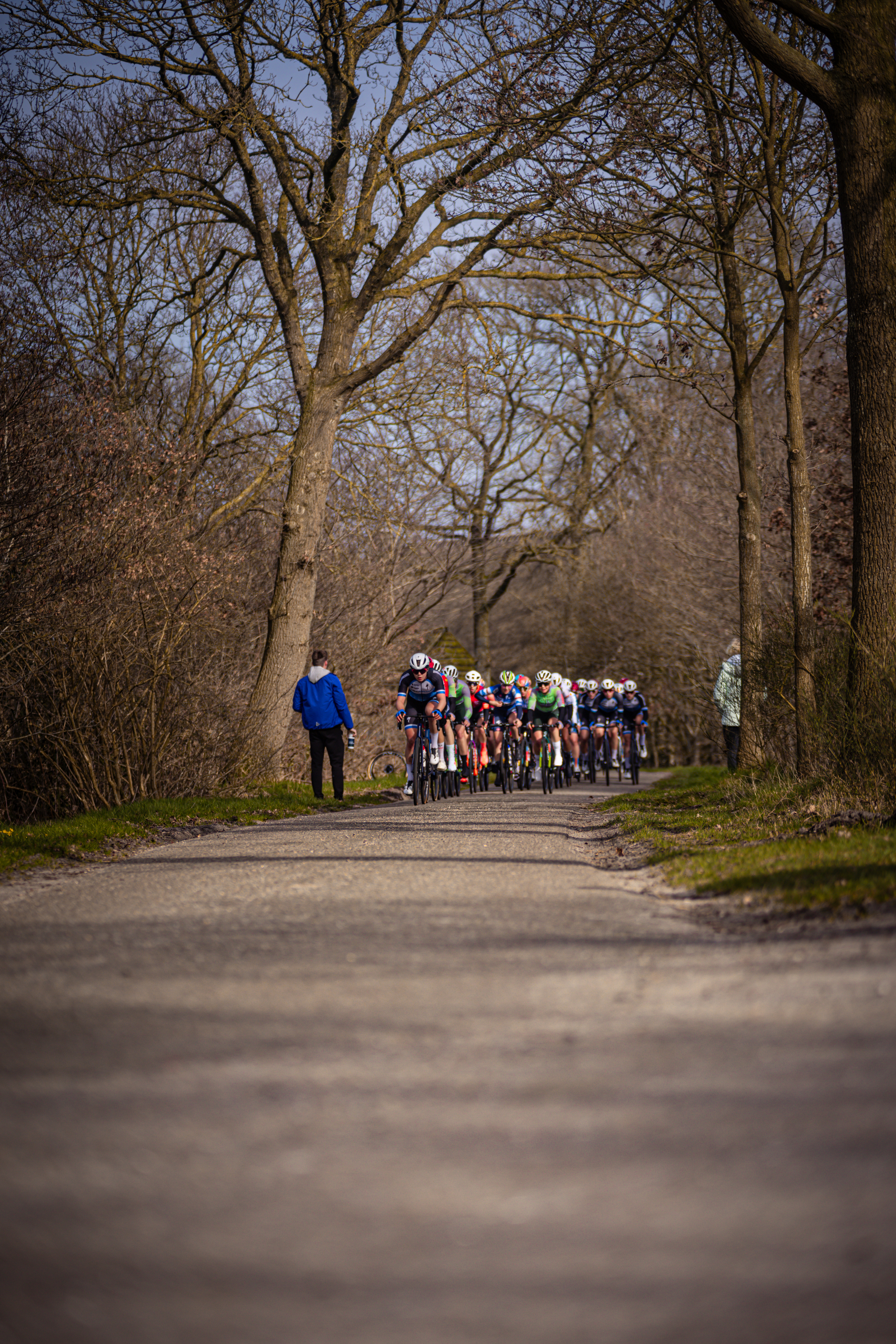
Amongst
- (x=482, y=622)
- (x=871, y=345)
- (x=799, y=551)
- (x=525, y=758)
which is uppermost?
(x=482, y=622)

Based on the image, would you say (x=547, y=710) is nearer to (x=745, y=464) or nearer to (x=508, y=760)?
(x=508, y=760)

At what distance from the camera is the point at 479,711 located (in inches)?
910

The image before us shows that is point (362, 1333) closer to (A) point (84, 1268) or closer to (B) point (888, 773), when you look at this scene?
(A) point (84, 1268)

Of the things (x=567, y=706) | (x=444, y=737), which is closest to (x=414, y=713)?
(x=444, y=737)

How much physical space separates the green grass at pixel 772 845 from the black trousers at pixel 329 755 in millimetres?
4536

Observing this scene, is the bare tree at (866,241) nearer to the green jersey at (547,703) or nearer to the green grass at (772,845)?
the green grass at (772,845)

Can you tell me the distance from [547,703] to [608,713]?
4971 millimetres

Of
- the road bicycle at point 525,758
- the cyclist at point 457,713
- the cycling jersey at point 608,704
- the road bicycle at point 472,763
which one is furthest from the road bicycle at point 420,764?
the cycling jersey at point 608,704

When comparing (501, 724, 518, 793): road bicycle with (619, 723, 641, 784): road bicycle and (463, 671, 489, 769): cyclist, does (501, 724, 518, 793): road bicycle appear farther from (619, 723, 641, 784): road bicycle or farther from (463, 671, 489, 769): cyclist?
(619, 723, 641, 784): road bicycle

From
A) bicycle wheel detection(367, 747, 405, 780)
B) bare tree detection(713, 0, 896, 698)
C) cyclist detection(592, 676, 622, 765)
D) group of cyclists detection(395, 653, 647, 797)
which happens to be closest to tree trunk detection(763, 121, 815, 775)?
bare tree detection(713, 0, 896, 698)

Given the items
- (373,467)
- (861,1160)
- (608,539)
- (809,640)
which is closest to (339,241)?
(373,467)

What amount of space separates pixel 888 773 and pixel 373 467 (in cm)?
1780

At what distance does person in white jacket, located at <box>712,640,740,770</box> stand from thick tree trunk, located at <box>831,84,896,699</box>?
23.4 ft

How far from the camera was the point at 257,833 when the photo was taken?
12086mm
